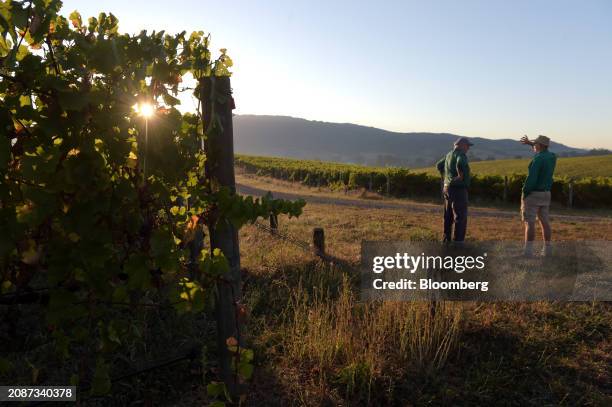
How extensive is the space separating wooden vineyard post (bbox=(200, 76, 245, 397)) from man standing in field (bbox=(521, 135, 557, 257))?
5.63 meters

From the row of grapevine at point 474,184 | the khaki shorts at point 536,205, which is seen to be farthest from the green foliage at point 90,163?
the row of grapevine at point 474,184

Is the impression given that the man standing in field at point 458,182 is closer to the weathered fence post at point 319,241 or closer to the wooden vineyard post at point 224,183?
the weathered fence post at point 319,241

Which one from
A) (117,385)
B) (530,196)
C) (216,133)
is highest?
(216,133)

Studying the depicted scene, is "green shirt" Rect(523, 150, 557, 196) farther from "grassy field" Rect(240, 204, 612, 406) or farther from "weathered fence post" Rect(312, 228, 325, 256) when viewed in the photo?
"weathered fence post" Rect(312, 228, 325, 256)

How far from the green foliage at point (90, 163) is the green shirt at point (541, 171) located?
19.2 feet

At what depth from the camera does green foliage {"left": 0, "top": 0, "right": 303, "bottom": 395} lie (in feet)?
4.51

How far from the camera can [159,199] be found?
1767 mm

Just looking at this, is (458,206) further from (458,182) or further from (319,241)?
(319,241)

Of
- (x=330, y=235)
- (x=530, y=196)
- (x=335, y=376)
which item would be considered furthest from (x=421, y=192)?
(x=335, y=376)

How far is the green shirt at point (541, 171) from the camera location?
6430 millimetres

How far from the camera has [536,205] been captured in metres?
6.71

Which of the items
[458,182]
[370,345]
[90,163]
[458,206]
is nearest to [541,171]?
[458,182]

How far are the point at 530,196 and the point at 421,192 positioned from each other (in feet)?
55.9

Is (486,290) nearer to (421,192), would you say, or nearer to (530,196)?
(530,196)
